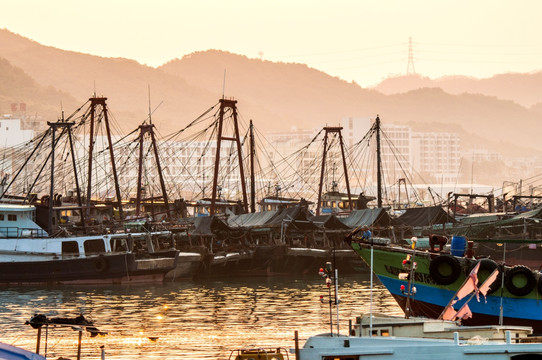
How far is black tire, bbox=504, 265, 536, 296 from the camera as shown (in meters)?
38.2

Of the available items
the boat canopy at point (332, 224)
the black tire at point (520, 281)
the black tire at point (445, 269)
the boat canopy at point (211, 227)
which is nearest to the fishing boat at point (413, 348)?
the black tire at point (520, 281)

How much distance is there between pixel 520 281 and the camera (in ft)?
126

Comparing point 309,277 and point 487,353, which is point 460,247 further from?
point 309,277

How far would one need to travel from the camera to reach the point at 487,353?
26.9 meters

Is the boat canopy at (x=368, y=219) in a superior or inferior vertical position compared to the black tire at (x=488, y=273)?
superior

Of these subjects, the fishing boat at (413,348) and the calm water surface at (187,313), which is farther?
the calm water surface at (187,313)

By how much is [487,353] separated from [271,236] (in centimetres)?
5268

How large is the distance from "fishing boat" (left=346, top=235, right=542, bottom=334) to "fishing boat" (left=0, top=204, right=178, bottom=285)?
2444 cm

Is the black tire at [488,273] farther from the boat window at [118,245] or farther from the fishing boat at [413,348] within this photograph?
the boat window at [118,245]

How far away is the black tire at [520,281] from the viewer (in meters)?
38.2

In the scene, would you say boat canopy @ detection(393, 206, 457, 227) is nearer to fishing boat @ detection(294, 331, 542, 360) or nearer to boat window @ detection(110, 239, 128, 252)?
boat window @ detection(110, 239, 128, 252)

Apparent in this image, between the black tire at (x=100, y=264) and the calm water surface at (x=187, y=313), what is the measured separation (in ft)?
4.67

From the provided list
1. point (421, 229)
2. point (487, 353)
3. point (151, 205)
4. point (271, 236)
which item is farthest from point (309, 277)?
point (487, 353)

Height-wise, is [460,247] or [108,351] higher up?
[460,247]
